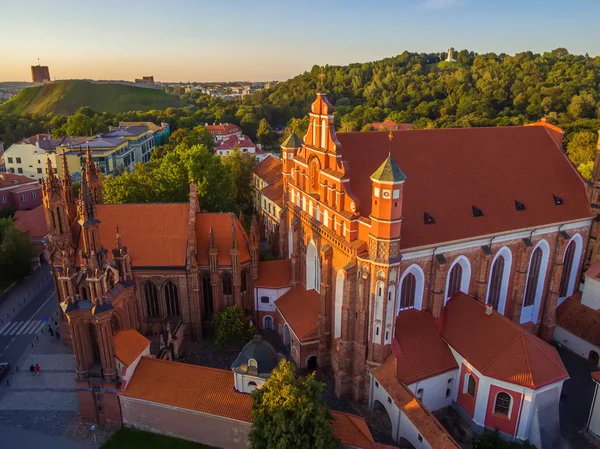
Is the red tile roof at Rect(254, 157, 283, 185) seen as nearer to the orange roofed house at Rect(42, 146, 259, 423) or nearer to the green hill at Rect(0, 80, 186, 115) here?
the orange roofed house at Rect(42, 146, 259, 423)

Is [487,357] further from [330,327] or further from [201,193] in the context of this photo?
[201,193]

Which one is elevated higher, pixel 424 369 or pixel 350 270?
pixel 350 270

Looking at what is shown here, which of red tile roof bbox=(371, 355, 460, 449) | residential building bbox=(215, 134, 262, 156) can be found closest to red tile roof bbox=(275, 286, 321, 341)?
red tile roof bbox=(371, 355, 460, 449)

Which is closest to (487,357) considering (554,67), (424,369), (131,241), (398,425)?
(424,369)

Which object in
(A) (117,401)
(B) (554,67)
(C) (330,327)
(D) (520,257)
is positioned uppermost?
(B) (554,67)

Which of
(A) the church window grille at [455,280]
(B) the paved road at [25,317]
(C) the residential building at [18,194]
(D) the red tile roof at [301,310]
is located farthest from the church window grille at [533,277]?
(C) the residential building at [18,194]

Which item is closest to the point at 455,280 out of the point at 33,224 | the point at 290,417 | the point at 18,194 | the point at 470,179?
the point at 470,179
